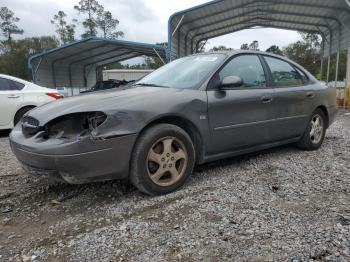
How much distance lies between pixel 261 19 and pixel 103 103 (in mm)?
20088

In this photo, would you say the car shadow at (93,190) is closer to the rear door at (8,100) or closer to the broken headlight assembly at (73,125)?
the broken headlight assembly at (73,125)

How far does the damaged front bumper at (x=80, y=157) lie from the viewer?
114 inches

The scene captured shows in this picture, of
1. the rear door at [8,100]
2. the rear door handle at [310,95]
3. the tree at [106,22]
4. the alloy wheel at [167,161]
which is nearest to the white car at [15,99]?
the rear door at [8,100]

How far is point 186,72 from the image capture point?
4117 mm

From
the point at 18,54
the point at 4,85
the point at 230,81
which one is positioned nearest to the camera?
the point at 230,81

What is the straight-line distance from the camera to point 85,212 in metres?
3.08

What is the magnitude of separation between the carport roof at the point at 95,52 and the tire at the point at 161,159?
1870 cm

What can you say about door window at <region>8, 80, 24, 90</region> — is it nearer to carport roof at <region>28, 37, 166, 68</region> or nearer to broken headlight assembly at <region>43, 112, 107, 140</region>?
broken headlight assembly at <region>43, 112, 107, 140</region>

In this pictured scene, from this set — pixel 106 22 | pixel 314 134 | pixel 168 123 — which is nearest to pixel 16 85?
pixel 168 123

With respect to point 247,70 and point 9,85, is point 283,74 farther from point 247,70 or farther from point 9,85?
point 9,85

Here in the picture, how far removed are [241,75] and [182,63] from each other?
2.62ft

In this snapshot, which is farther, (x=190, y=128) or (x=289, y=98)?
(x=289, y=98)

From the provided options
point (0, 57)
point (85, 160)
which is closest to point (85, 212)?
point (85, 160)

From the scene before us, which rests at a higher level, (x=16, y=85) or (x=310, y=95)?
(x=16, y=85)
